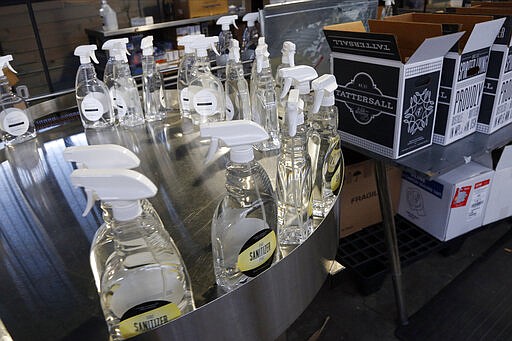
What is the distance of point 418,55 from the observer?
1167mm

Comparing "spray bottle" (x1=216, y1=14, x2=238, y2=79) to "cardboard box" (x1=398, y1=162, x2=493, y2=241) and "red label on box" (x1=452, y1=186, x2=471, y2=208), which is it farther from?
"red label on box" (x1=452, y1=186, x2=471, y2=208)

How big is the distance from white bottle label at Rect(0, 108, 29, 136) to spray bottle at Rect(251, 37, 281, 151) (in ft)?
2.09

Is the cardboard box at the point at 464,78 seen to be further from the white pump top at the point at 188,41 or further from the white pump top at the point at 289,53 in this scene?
the white pump top at the point at 188,41

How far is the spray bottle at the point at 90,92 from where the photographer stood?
112 cm

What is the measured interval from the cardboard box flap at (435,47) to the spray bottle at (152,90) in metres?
0.74

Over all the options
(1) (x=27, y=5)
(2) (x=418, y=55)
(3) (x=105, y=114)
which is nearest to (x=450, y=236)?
(2) (x=418, y=55)

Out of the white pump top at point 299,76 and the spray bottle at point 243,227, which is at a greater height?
the white pump top at point 299,76

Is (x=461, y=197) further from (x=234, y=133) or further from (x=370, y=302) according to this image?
(x=234, y=133)

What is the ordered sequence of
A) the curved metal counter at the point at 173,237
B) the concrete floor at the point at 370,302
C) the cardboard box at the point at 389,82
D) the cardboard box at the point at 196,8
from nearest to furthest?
the curved metal counter at the point at 173,237 → the cardboard box at the point at 389,82 → the concrete floor at the point at 370,302 → the cardboard box at the point at 196,8

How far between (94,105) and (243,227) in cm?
77

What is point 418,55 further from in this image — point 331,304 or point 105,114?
point 331,304

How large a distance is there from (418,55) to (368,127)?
287mm

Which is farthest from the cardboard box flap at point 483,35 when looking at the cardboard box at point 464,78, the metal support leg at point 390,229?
the metal support leg at point 390,229

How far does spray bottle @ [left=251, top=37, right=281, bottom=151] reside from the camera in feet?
3.26
